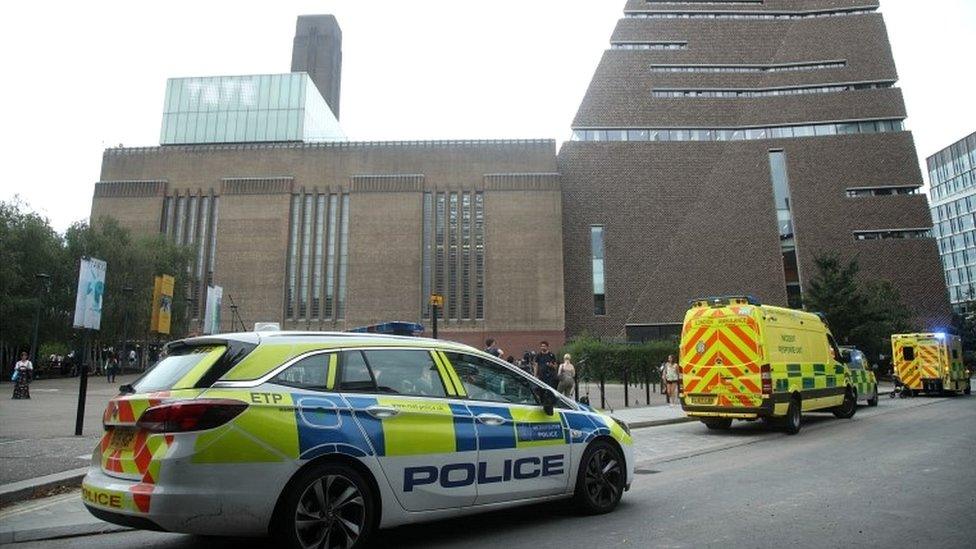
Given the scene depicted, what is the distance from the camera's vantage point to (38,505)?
6062 mm

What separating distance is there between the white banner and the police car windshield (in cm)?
850

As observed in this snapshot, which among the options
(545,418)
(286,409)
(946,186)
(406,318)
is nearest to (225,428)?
(286,409)

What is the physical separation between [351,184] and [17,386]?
36.2 metres

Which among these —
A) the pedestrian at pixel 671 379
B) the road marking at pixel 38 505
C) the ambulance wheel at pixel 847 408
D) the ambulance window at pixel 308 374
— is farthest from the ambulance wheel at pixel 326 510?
the pedestrian at pixel 671 379

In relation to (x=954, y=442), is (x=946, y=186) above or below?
above

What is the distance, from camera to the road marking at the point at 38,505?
568cm

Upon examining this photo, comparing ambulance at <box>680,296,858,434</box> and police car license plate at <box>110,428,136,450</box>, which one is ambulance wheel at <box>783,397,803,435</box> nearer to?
ambulance at <box>680,296,858,434</box>

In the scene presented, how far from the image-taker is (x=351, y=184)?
54906 millimetres

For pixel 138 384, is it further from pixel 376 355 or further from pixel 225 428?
pixel 376 355

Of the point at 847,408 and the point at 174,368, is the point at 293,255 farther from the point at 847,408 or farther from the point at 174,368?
the point at 174,368

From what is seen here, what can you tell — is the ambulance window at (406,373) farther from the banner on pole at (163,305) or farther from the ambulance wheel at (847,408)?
A: the banner on pole at (163,305)

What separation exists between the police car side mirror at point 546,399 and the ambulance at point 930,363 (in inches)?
901

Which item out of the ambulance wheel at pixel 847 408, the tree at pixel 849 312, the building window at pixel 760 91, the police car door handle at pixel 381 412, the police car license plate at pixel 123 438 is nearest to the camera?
the police car license plate at pixel 123 438

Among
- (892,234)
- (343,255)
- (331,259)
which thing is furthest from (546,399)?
(892,234)
